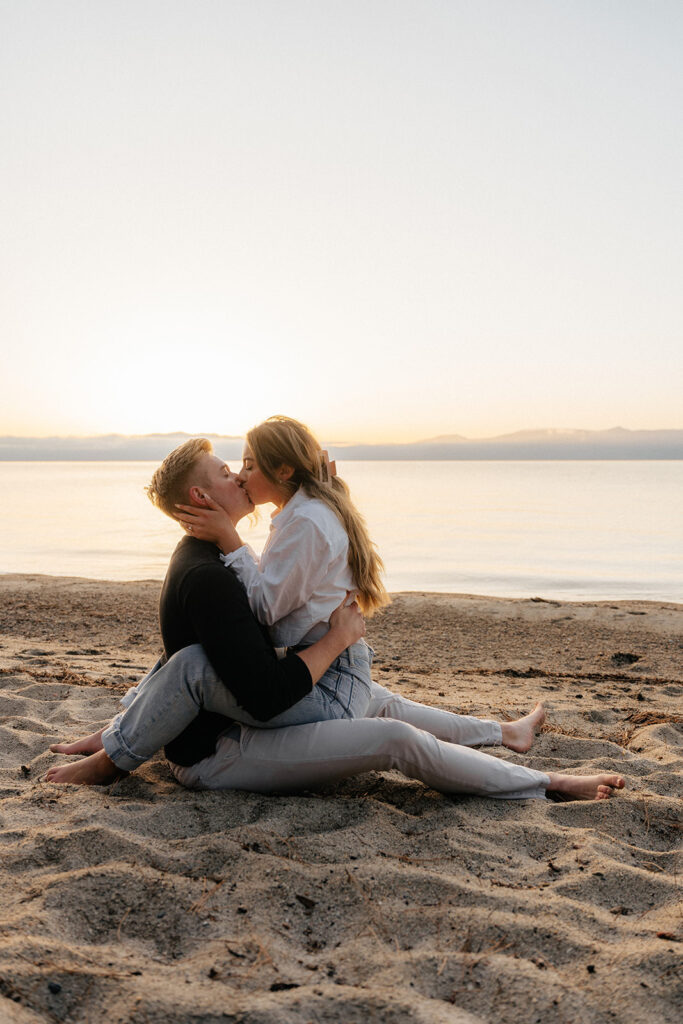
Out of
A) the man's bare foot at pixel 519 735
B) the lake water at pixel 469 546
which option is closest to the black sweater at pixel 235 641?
the man's bare foot at pixel 519 735

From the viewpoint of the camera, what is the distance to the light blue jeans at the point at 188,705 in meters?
3.43

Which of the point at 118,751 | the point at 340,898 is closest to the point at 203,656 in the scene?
the point at 118,751

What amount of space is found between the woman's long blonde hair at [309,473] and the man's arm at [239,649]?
0.53 meters

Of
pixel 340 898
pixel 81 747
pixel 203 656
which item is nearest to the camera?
pixel 340 898

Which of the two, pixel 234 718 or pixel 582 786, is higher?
pixel 234 718

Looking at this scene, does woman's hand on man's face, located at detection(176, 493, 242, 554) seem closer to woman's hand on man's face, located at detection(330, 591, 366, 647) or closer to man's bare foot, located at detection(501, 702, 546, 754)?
woman's hand on man's face, located at detection(330, 591, 366, 647)

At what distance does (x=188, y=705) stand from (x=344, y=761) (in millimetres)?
708

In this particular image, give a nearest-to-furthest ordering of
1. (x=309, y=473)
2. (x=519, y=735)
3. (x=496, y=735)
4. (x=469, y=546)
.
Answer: (x=309, y=473) < (x=496, y=735) < (x=519, y=735) < (x=469, y=546)

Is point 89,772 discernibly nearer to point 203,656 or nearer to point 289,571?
point 203,656

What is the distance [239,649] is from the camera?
3.29 m

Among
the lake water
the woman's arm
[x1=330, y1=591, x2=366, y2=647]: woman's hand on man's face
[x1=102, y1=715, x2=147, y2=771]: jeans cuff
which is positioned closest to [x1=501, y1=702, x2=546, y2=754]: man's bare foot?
[x1=330, y1=591, x2=366, y2=647]: woman's hand on man's face

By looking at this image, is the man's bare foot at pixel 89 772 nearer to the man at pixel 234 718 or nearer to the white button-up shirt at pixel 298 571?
the man at pixel 234 718

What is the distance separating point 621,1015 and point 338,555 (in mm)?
1985

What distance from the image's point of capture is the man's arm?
3297 millimetres
